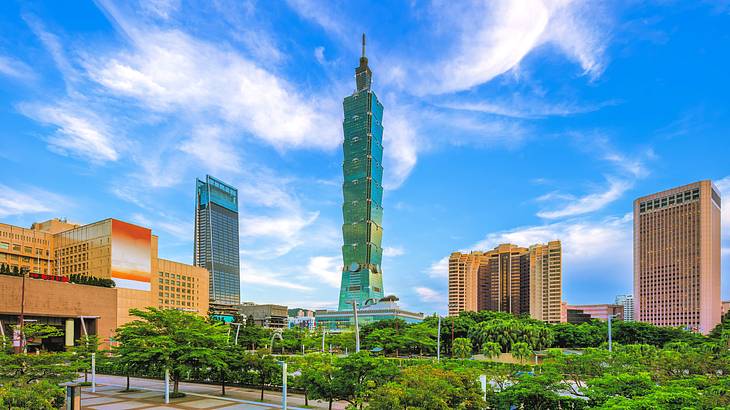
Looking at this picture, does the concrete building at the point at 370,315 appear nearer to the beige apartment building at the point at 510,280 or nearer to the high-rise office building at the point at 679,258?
the beige apartment building at the point at 510,280

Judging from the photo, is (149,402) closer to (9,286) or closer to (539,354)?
(9,286)

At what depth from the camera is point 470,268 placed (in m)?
168

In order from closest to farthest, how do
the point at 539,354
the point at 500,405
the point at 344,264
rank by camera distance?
1. the point at 500,405
2. the point at 539,354
3. the point at 344,264

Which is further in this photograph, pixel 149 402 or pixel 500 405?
pixel 149 402

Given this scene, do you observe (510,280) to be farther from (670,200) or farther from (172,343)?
(172,343)

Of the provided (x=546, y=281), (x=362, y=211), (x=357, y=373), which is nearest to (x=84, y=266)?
(x=357, y=373)

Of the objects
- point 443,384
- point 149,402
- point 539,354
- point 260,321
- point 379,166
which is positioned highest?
point 379,166

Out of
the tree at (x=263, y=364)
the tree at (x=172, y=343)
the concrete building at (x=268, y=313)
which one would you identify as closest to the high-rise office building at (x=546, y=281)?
the concrete building at (x=268, y=313)

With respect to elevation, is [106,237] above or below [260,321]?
above

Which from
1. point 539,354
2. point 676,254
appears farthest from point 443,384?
point 676,254

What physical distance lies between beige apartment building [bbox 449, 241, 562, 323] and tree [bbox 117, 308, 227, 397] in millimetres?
139398

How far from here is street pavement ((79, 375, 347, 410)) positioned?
27.4m

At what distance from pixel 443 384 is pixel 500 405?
4679 mm

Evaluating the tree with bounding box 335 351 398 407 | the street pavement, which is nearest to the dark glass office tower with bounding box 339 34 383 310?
the street pavement
